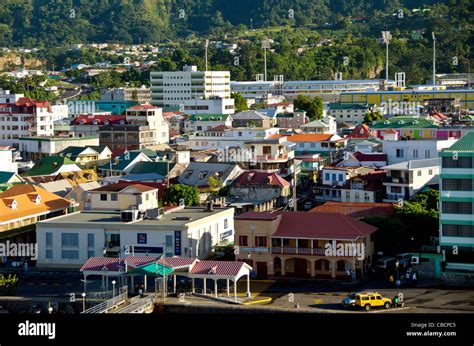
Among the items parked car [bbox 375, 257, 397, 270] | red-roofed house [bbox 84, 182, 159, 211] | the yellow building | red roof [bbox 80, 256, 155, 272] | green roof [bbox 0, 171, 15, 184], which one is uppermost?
the yellow building

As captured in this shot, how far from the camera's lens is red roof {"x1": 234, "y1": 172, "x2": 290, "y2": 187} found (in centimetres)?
1944

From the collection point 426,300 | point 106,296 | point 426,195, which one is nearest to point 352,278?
point 426,300

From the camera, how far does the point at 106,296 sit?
11953mm

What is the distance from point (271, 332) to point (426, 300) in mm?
7315

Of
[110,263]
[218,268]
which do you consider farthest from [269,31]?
[218,268]

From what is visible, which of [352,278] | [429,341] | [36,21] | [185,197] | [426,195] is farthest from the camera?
[36,21]

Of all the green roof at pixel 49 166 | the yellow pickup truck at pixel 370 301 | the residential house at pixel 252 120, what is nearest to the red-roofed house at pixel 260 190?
the green roof at pixel 49 166

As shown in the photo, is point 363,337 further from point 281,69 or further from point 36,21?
point 36,21

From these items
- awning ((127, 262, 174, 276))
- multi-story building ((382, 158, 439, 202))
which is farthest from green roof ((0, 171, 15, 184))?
awning ((127, 262, 174, 276))

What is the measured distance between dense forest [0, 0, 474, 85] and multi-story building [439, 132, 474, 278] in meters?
41.9

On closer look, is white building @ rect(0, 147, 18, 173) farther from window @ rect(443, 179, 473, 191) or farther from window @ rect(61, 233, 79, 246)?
window @ rect(443, 179, 473, 191)

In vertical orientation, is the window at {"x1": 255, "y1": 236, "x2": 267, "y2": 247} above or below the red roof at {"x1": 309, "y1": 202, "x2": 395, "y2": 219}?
below

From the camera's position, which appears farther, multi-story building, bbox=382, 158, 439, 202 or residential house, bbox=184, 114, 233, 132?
residential house, bbox=184, 114, 233, 132

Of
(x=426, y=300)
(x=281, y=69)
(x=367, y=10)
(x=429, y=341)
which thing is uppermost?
(x=367, y=10)
